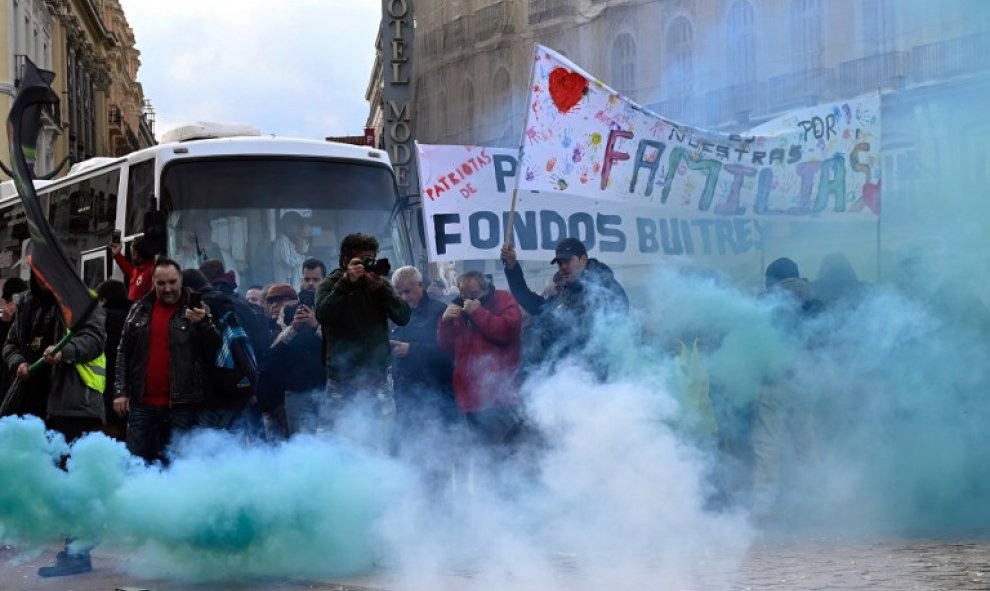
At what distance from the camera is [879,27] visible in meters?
15.2

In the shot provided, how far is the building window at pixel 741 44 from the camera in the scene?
13.3m

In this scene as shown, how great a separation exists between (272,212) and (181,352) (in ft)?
19.7

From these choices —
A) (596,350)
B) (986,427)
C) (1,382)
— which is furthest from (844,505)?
(1,382)

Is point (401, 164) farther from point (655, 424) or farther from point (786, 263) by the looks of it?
point (655, 424)

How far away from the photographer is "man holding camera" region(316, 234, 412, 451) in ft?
25.6

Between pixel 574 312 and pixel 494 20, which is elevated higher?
pixel 494 20

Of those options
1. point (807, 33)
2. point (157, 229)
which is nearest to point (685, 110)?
point (807, 33)

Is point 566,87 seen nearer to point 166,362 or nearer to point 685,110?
point 685,110

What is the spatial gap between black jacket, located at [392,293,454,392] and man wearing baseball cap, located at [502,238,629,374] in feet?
2.24

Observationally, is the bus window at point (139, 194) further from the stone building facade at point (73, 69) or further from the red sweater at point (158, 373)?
the stone building facade at point (73, 69)

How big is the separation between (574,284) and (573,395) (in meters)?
1.25

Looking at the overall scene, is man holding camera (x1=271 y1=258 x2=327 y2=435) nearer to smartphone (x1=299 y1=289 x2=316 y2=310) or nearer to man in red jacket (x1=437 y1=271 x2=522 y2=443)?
smartphone (x1=299 y1=289 x2=316 y2=310)

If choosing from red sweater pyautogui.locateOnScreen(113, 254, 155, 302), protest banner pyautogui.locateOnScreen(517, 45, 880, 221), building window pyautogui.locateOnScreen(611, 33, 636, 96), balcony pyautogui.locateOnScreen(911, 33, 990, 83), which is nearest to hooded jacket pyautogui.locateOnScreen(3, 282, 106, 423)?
red sweater pyautogui.locateOnScreen(113, 254, 155, 302)

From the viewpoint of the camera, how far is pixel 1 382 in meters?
11.1
